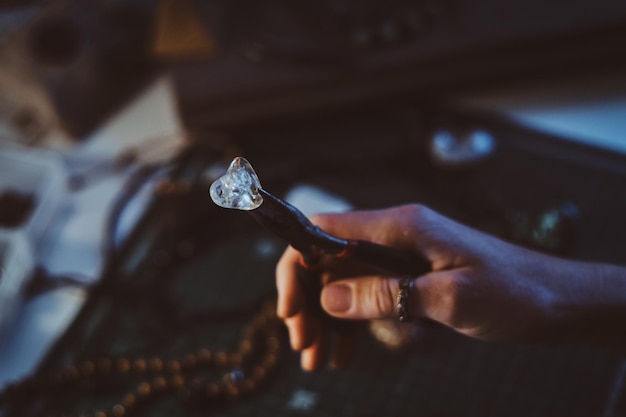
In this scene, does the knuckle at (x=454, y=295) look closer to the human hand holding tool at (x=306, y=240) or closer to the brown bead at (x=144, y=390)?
the human hand holding tool at (x=306, y=240)

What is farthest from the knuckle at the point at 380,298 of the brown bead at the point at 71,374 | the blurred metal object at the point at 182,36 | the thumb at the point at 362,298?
the blurred metal object at the point at 182,36

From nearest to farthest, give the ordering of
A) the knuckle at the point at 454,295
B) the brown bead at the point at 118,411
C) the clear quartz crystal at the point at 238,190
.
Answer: the clear quartz crystal at the point at 238,190, the knuckle at the point at 454,295, the brown bead at the point at 118,411

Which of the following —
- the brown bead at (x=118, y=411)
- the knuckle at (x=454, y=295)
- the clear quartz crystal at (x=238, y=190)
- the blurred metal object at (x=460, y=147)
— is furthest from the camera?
the blurred metal object at (x=460, y=147)

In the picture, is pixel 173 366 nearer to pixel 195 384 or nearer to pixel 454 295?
pixel 195 384

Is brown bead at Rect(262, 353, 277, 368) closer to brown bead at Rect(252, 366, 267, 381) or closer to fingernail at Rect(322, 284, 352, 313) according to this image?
brown bead at Rect(252, 366, 267, 381)

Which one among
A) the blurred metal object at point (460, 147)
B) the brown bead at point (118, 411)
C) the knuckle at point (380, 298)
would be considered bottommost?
the brown bead at point (118, 411)
